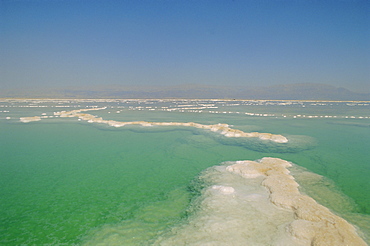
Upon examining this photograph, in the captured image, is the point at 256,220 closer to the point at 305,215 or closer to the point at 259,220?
the point at 259,220

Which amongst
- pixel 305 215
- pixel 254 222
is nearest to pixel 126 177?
pixel 254 222

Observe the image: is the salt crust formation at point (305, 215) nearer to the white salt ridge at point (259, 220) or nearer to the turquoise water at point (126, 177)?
the white salt ridge at point (259, 220)

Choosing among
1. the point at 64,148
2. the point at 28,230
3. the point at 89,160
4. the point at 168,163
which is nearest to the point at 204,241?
the point at 28,230

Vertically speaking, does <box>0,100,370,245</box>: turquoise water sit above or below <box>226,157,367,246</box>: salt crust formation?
below

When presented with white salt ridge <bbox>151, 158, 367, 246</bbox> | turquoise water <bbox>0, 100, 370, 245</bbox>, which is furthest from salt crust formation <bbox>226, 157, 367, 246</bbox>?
turquoise water <bbox>0, 100, 370, 245</bbox>

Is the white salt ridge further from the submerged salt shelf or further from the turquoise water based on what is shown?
the turquoise water

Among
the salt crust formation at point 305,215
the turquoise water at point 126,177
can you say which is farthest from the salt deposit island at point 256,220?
the turquoise water at point 126,177

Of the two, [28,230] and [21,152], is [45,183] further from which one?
[21,152]
